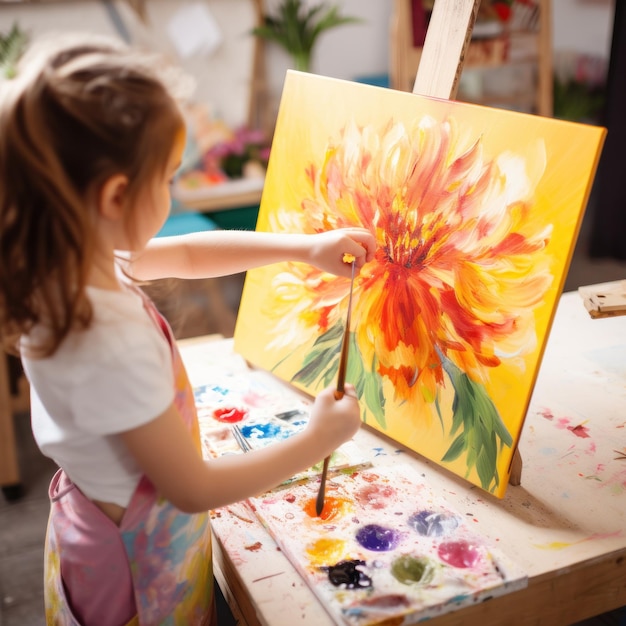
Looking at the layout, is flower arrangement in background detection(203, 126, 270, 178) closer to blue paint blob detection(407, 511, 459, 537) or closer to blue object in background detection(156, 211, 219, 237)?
blue object in background detection(156, 211, 219, 237)

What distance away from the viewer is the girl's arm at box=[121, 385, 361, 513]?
2.32 ft

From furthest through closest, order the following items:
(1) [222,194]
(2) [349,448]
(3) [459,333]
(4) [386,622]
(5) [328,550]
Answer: (1) [222,194] < (2) [349,448] < (3) [459,333] < (5) [328,550] < (4) [386,622]

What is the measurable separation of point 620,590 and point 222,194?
2.71 m

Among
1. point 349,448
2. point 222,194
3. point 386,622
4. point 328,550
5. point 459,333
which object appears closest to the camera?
point 386,622

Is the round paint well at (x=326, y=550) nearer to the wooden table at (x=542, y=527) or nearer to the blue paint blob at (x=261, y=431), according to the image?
the wooden table at (x=542, y=527)

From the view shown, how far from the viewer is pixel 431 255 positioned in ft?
3.26

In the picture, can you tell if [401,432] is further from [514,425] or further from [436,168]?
[436,168]

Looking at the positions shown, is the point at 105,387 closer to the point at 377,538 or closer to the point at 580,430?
the point at 377,538

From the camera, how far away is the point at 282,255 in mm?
1092

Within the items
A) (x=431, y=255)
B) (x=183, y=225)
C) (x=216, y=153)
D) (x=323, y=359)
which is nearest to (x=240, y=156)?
(x=216, y=153)

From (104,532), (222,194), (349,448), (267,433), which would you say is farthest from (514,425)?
(222,194)

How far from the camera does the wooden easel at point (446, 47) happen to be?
105 centimetres

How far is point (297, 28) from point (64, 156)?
303cm

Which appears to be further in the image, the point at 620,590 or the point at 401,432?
the point at 401,432
